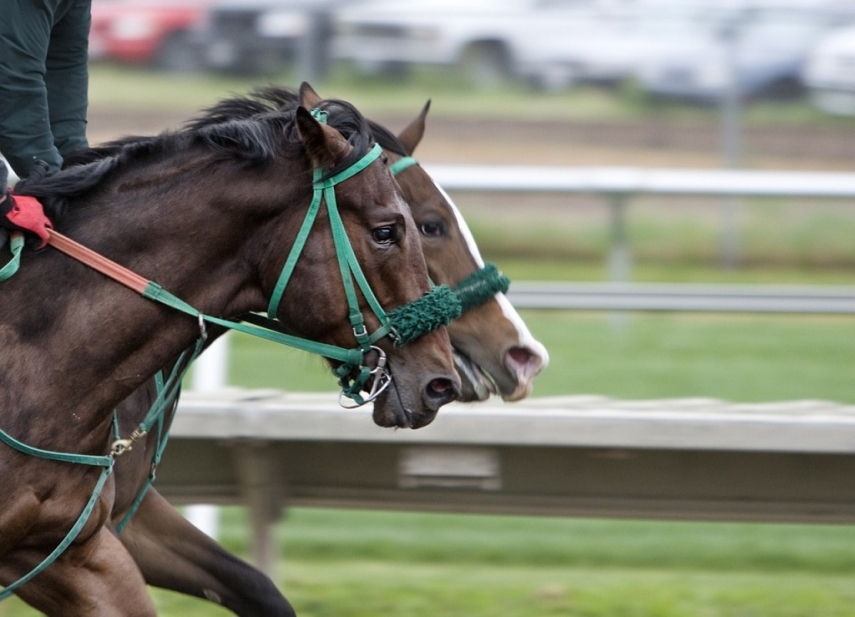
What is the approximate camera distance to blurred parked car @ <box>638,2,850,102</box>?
10.4 meters

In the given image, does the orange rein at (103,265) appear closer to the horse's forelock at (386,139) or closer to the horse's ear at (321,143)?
the horse's ear at (321,143)

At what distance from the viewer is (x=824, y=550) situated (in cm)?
571

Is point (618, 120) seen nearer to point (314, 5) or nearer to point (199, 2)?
point (314, 5)

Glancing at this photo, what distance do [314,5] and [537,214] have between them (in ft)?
8.04

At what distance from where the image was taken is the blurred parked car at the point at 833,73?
10.9 m

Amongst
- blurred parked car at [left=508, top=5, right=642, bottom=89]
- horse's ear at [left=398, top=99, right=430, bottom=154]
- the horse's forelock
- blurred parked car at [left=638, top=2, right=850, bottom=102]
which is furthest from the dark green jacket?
blurred parked car at [left=508, top=5, right=642, bottom=89]

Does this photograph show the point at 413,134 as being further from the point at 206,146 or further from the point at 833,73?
the point at 833,73

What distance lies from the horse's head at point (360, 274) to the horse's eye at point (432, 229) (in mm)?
876

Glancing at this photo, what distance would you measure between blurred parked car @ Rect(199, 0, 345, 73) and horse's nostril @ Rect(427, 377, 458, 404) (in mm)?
7542

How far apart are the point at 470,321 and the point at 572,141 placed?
8.89m

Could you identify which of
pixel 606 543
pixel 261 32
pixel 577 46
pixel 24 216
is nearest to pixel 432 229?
pixel 24 216

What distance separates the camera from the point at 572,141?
498 inches

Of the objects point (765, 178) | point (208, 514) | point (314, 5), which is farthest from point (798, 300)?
point (314, 5)

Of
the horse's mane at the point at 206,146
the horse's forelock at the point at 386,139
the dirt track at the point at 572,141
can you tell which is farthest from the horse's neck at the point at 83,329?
the dirt track at the point at 572,141
